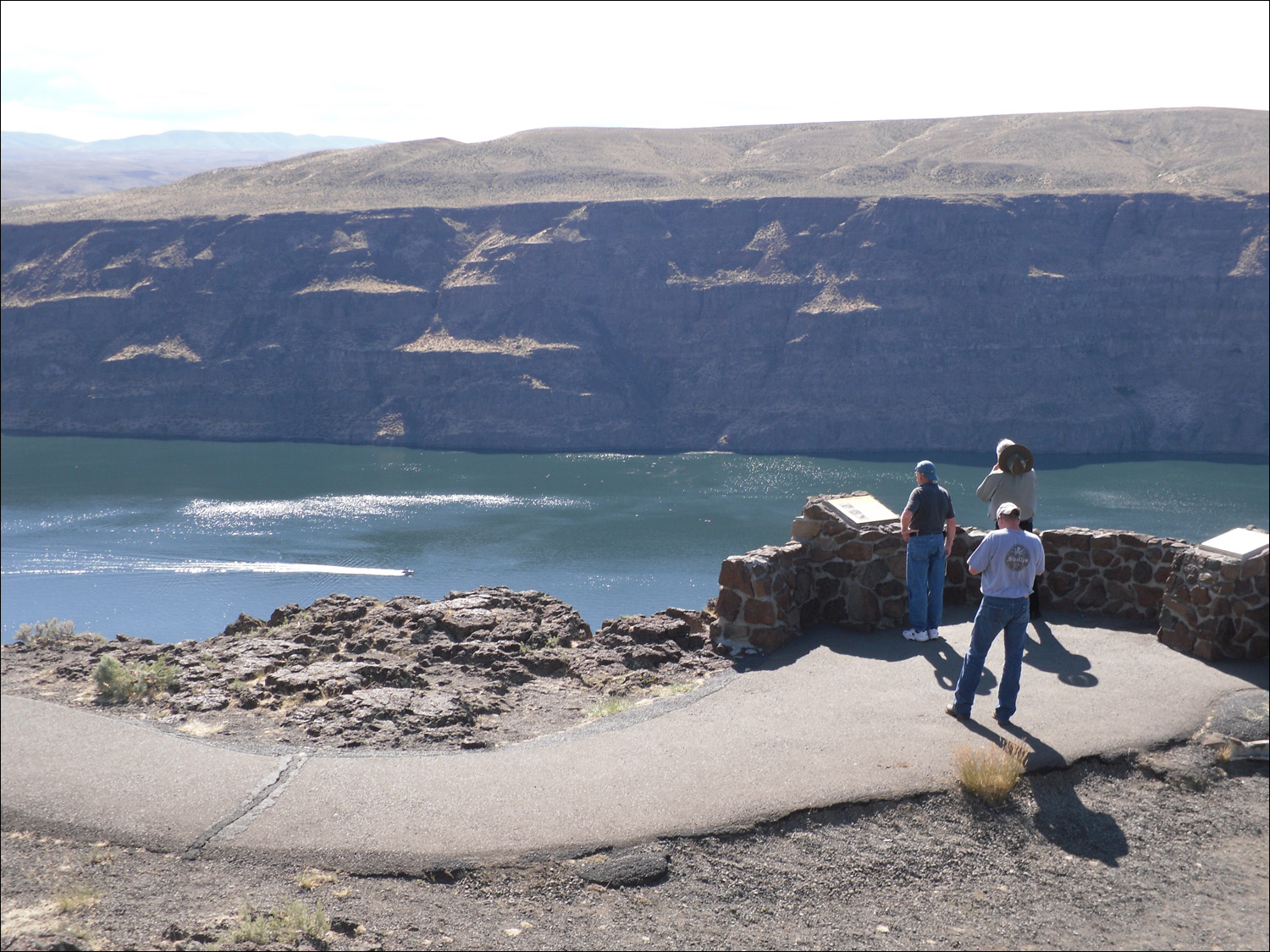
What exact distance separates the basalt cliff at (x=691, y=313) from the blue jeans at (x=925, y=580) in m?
60.6

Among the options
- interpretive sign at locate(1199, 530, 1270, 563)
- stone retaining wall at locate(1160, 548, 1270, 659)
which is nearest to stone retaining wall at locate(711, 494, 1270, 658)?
stone retaining wall at locate(1160, 548, 1270, 659)

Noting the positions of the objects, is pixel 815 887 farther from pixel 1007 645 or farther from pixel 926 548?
pixel 926 548

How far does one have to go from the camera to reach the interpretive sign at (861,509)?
1078 cm

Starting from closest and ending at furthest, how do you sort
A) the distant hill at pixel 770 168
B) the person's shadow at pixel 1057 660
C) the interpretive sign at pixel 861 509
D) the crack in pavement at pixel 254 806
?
the crack in pavement at pixel 254 806 → the person's shadow at pixel 1057 660 → the interpretive sign at pixel 861 509 → the distant hill at pixel 770 168

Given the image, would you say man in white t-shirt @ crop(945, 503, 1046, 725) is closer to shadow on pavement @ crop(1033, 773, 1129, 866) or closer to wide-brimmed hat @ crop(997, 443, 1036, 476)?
shadow on pavement @ crop(1033, 773, 1129, 866)

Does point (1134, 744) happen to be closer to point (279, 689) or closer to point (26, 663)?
point (279, 689)

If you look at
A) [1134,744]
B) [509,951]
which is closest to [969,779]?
[1134,744]

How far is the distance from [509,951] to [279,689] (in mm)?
4749

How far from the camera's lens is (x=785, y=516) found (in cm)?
5081

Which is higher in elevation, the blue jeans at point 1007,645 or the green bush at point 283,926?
the blue jeans at point 1007,645

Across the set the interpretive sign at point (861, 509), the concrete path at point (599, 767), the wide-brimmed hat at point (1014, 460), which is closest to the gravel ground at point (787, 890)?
the concrete path at point (599, 767)

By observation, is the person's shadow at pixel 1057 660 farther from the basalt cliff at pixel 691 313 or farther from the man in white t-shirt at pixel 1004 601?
the basalt cliff at pixel 691 313

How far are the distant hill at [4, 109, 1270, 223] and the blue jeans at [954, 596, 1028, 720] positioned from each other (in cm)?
7660

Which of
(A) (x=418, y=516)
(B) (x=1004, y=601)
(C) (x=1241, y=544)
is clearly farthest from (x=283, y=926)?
(A) (x=418, y=516)
